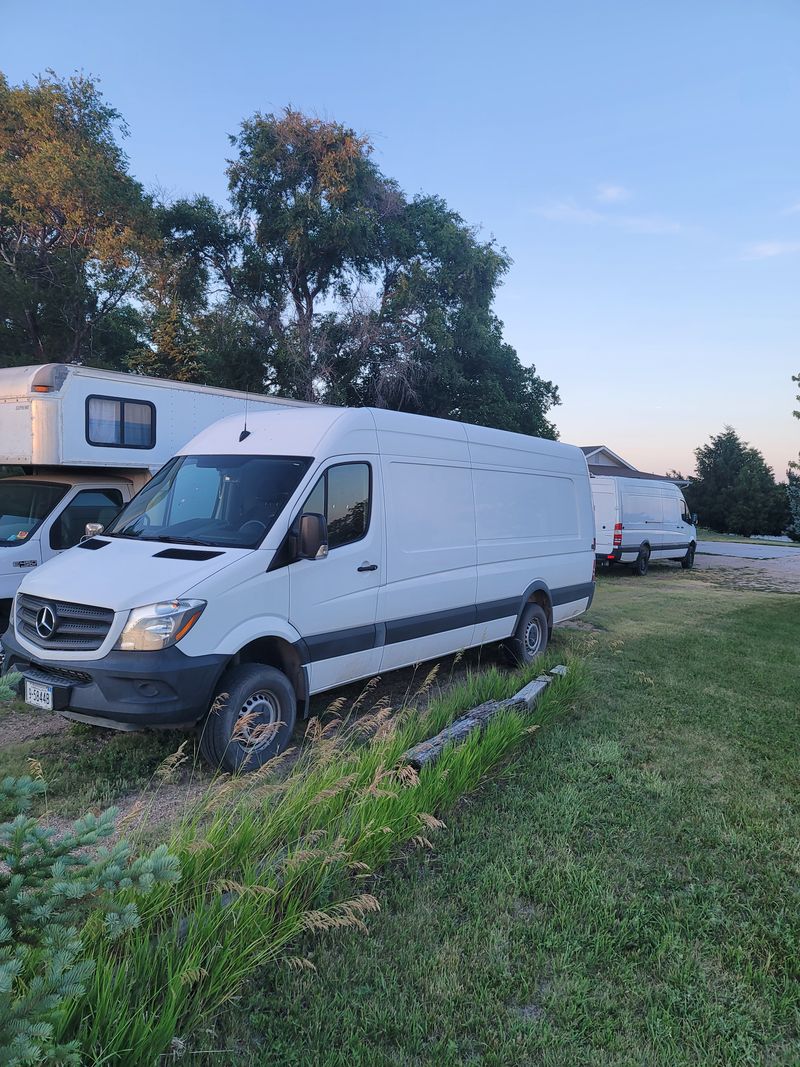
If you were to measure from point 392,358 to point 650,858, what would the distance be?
23.2 meters

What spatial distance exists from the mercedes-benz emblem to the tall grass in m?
1.66

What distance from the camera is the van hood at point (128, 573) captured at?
14.2 feet

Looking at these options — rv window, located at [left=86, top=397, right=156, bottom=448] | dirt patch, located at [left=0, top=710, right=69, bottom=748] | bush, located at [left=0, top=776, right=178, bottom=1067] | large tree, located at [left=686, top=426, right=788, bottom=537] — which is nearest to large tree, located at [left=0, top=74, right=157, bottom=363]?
rv window, located at [left=86, top=397, right=156, bottom=448]

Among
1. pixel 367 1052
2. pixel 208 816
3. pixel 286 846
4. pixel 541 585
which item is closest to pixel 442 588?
pixel 541 585

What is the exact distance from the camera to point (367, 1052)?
2.25m

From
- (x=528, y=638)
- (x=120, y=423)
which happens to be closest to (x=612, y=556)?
(x=528, y=638)

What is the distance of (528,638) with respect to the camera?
7.69m

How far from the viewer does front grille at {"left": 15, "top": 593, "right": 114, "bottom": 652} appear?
435 centimetres

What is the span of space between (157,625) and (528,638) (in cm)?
451

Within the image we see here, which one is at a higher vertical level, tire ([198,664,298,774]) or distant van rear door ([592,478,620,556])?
distant van rear door ([592,478,620,556])

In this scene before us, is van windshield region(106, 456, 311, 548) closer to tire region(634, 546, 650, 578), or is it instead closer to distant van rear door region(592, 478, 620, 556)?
distant van rear door region(592, 478, 620, 556)

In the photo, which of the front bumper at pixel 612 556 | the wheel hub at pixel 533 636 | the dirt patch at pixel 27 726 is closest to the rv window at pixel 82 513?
the dirt patch at pixel 27 726

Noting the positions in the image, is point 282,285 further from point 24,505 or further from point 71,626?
point 71,626

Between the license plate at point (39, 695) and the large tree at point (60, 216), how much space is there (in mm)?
17799
